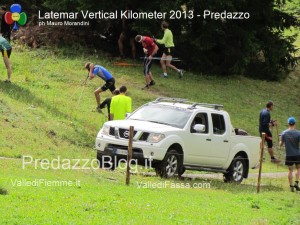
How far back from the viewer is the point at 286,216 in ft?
47.9

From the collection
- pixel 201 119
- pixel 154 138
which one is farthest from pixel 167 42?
pixel 154 138

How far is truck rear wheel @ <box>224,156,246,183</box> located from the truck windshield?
2122 millimetres

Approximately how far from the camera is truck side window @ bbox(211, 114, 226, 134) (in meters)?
19.2

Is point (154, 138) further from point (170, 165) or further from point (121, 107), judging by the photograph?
point (121, 107)

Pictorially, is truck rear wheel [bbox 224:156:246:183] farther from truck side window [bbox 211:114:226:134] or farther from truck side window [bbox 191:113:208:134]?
truck side window [bbox 191:113:208:134]

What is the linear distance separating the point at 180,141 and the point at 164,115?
1015 mm

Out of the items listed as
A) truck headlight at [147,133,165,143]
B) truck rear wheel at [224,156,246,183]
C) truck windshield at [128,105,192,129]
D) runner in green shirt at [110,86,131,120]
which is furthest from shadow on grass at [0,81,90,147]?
truck headlight at [147,133,165,143]

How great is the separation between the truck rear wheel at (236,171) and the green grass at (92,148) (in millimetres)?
371

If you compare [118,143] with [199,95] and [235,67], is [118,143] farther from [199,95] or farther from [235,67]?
[235,67]

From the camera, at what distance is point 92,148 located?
20.8 m

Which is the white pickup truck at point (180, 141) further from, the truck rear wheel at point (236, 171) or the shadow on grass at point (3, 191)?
the shadow on grass at point (3, 191)

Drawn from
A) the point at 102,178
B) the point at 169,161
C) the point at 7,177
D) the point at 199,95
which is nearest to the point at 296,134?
the point at 169,161

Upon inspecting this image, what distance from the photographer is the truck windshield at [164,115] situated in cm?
1812

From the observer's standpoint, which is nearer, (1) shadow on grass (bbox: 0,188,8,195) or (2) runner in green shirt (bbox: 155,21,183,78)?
(1) shadow on grass (bbox: 0,188,8,195)
